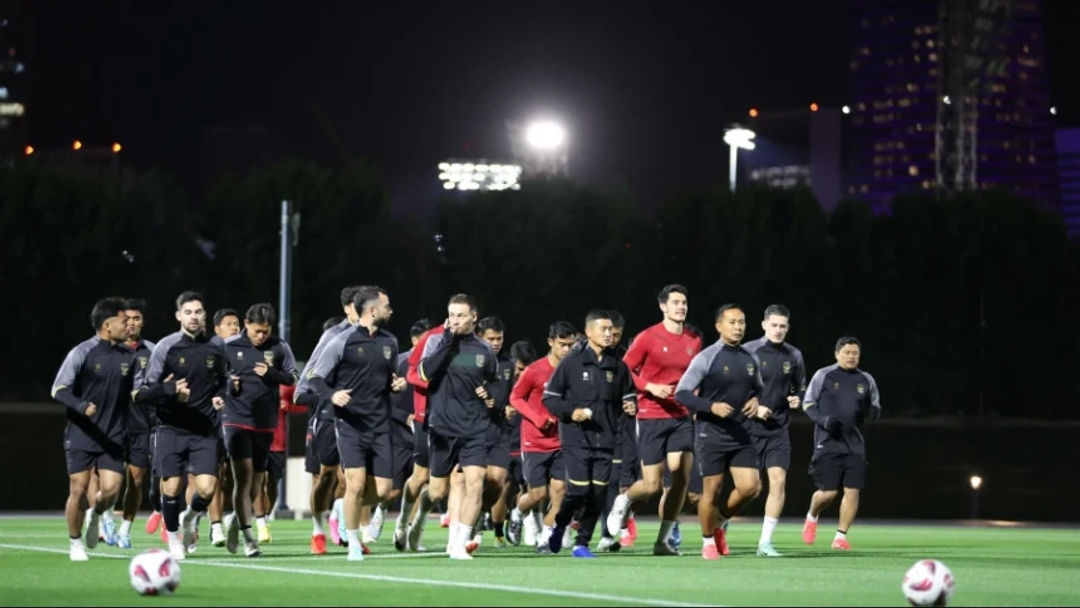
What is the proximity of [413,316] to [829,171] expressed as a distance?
459 feet

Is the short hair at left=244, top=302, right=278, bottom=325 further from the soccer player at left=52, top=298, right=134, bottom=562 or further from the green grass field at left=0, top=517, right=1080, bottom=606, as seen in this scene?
the green grass field at left=0, top=517, right=1080, bottom=606

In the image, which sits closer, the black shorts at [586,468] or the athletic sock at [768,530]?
the black shorts at [586,468]

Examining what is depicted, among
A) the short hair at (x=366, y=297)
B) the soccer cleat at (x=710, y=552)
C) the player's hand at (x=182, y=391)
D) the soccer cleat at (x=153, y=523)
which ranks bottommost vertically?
the soccer cleat at (x=153, y=523)

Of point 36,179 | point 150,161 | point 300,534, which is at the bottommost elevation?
point 300,534

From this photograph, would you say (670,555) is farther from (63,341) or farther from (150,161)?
(150,161)

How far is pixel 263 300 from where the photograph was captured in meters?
56.9

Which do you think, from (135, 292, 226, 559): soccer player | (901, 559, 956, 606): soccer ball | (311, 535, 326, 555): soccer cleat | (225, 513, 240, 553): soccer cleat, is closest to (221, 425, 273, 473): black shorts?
(225, 513, 240, 553): soccer cleat

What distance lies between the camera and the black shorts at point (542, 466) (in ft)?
62.2

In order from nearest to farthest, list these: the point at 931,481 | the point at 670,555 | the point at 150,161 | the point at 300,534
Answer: the point at 670,555, the point at 300,534, the point at 931,481, the point at 150,161

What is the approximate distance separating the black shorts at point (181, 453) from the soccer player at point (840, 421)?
6.98 meters

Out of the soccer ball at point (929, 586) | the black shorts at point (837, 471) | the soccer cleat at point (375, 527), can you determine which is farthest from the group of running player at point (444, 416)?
the soccer ball at point (929, 586)

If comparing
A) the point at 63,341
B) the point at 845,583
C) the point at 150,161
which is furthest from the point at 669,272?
the point at 150,161

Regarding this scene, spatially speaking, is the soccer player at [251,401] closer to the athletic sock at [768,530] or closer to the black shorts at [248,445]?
the black shorts at [248,445]

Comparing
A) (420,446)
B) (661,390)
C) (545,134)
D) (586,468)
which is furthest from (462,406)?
(545,134)
